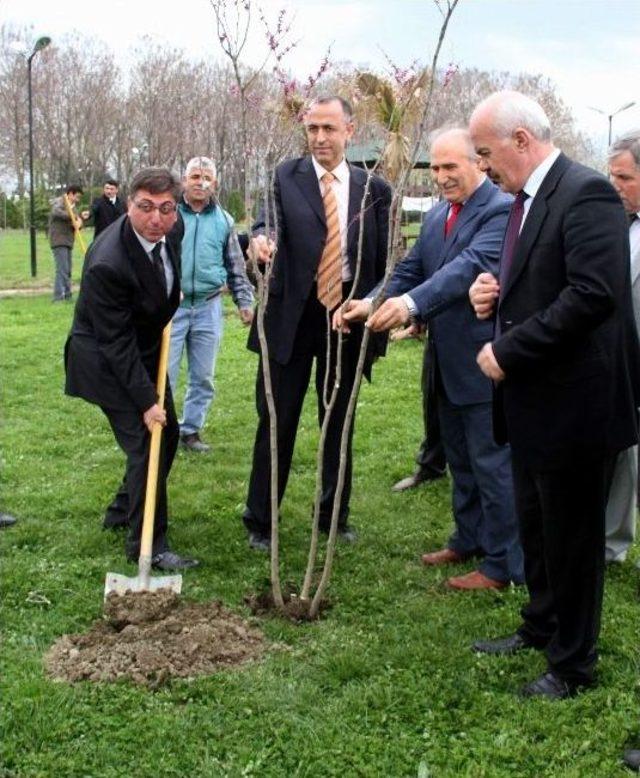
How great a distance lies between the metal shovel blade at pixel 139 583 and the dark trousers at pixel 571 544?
67.8 inches

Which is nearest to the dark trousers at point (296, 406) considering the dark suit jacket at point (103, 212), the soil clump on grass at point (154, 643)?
the soil clump on grass at point (154, 643)

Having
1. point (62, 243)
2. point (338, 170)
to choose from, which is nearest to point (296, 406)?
point (338, 170)

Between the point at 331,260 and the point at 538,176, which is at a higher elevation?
the point at 538,176

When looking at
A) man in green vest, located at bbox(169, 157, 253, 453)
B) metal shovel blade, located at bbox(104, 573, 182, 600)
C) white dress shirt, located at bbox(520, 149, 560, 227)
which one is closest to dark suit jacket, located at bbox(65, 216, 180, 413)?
metal shovel blade, located at bbox(104, 573, 182, 600)

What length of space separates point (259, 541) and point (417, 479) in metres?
1.67

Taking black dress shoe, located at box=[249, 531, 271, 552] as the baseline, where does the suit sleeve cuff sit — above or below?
above

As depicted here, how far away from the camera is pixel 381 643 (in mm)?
4160

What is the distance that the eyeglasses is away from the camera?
4.64m

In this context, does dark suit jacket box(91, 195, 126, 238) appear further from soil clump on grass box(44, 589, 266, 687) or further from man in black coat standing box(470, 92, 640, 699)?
man in black coat standing box(470, 92, 640, 699)

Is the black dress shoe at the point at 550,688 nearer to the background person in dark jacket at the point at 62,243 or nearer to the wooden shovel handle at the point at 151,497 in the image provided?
the wooden shovel handle at the point at 151,497

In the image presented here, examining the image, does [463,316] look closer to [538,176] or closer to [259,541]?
[538,176]

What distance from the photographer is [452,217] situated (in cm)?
478

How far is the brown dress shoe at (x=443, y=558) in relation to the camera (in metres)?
5.17

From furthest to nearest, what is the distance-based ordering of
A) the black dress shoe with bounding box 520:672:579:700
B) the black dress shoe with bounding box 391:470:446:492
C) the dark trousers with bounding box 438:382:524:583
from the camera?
the black dress shoe with bounding box 391:470:446:492 < the dark trousers with bounding box 438:382:524:583 < the black dress shoe with bounding box 520:672:579:700
